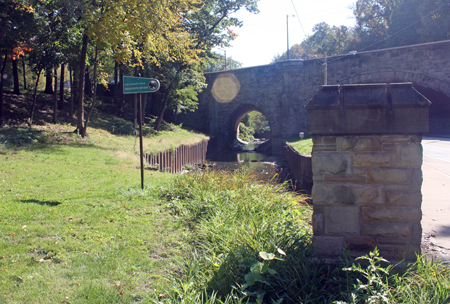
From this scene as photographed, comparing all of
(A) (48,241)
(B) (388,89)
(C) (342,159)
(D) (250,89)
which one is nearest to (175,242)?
(A) (48,241)

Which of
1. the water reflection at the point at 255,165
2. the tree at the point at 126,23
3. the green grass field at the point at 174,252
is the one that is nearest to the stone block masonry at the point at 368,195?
the green grass field at the point at 174,252

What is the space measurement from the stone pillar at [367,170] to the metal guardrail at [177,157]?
9.92 m

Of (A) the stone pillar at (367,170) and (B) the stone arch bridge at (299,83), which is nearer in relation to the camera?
(A) the stone pillar at (367,170)

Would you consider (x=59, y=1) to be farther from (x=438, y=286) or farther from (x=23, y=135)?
(x=438, y=286)

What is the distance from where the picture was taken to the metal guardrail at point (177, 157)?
14.9 meters

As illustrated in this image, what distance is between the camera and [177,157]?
734 inches

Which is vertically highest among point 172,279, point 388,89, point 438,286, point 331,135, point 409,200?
point 388,89

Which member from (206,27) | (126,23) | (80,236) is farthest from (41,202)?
(206,27)

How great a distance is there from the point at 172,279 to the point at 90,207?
2.94 meters

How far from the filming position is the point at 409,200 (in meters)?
3.48

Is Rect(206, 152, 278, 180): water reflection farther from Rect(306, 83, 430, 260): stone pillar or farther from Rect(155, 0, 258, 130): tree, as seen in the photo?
Rect(306, 83, 430, 260): stone pillar

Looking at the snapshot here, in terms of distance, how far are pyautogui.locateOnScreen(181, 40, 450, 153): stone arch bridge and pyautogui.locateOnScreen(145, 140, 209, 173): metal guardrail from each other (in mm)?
7360

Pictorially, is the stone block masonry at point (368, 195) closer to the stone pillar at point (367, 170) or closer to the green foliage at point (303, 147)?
the stone pillar at point (367, 170)

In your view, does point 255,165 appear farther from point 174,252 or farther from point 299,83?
point 174,252
